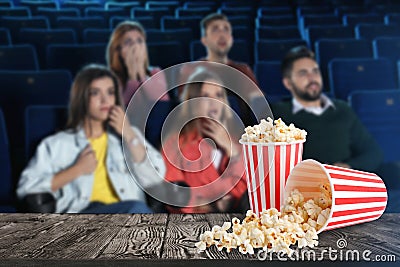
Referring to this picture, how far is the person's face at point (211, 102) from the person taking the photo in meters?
1.40

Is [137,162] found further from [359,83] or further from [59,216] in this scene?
[59,216]

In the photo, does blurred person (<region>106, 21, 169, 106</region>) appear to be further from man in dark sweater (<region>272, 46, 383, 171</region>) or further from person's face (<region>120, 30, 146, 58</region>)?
man in dark sweater (<region>272, 46, 383, 171</region>)

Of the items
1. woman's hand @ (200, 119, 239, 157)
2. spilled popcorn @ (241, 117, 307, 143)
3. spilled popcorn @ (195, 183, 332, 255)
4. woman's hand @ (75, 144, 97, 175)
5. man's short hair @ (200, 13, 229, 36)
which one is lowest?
woman's hand @ (75, 144, 97, 175)

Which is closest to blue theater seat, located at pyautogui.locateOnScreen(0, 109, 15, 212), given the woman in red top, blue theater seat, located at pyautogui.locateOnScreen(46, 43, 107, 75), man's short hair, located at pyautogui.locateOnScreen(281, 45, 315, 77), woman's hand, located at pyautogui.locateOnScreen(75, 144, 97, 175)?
woman's hand, located at pyautogui.locateOnScreen(75, 144, 97, 175)

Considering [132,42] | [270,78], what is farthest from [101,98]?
[270,78]

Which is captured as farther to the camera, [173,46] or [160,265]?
[173,46]

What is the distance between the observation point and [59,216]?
592mm

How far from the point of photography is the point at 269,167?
0.49 m

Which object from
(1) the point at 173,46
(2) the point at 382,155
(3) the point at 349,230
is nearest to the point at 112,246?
(3) the point at 349,230

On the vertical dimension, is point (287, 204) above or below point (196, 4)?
below

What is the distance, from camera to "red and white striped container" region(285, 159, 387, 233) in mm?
446

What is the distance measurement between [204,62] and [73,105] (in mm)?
437

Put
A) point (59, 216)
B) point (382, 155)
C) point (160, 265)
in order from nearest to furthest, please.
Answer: point (160, 265) → point (59, 216) → point (382, 155)

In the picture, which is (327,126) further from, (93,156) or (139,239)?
(139,239)
